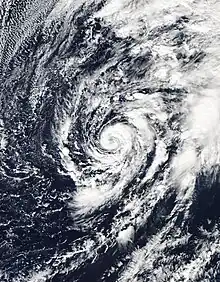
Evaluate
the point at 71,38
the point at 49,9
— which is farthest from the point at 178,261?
the point at 49,9

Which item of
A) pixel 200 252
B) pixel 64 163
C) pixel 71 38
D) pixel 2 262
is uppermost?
pixel 71 38

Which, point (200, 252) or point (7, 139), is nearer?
point (200, 252)

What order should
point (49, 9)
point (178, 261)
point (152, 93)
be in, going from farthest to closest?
point (49, 9) < point (152, 93) < point (178, 261)

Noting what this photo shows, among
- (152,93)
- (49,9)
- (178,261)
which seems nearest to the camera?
(178,261)

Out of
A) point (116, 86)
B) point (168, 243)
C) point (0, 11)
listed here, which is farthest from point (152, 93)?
point (0, 11)

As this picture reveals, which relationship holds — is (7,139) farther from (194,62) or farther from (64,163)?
(194,62)

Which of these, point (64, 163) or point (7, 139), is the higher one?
point (7, 139)
